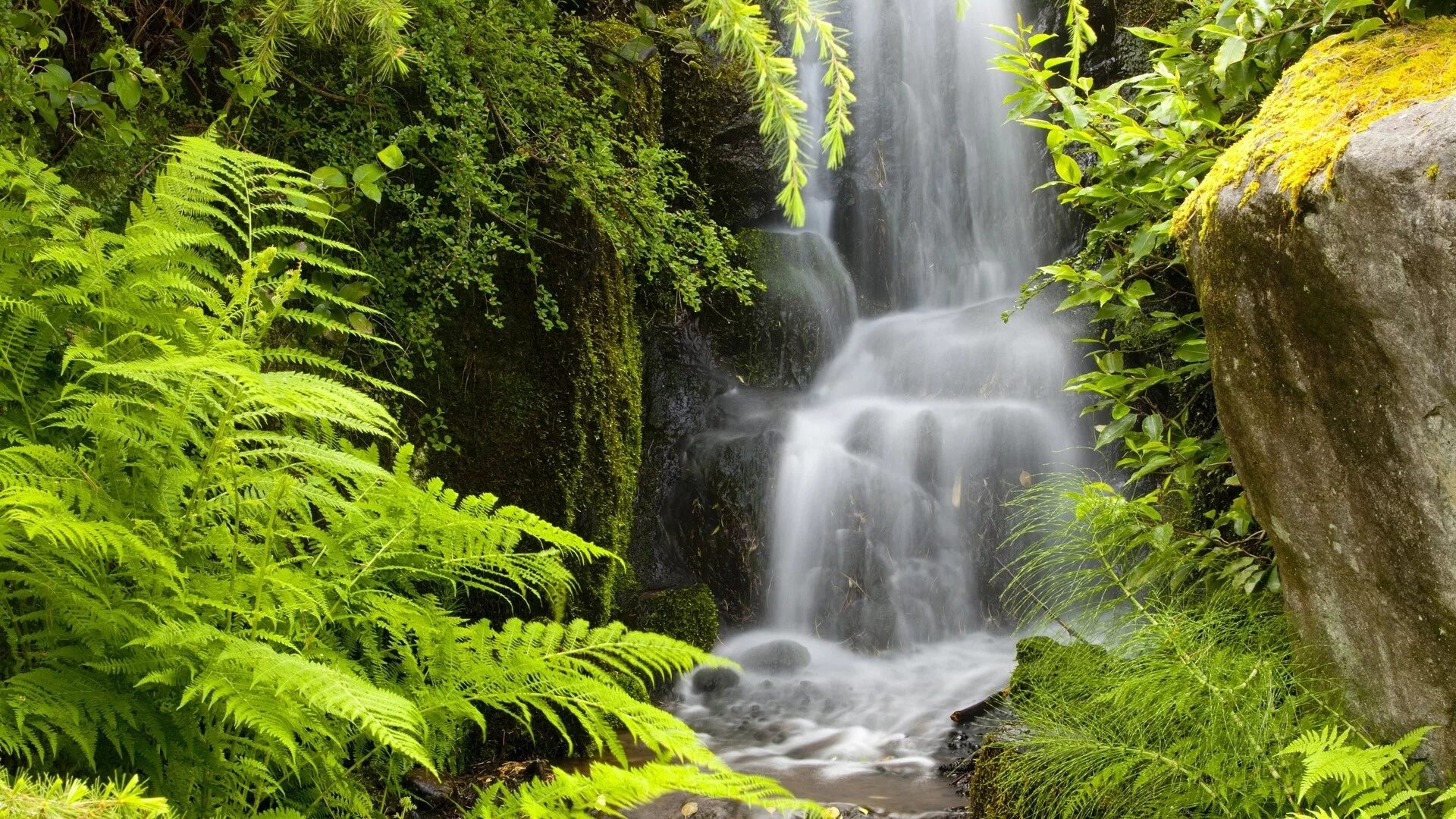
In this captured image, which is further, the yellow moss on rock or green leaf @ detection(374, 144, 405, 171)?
green leaf @ detection(374, 144, 405, 171)

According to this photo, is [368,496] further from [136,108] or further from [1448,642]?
[1448,642]

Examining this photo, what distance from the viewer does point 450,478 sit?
4.31 meters

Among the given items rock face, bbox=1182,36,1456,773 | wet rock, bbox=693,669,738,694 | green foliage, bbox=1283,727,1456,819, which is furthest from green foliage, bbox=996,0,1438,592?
wet rock, bbox=693,669,738,694

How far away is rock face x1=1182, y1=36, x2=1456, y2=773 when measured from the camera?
2096 mm

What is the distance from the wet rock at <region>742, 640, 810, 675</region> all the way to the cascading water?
0.05 ft

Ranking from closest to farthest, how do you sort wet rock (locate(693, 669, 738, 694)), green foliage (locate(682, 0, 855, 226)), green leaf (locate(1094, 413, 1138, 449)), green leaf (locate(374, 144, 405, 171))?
green foliage (locate(682, 0, 855, 226)) → green leaf (locate(374, 144, 405, 171)) → green leaf (locate(1094, 413, 1138, 449)) → wet rock (locate(693, 669, 738, 694))

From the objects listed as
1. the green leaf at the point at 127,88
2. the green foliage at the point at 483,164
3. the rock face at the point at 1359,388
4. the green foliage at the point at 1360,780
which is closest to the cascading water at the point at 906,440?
the green foliage at the point at 1360,780

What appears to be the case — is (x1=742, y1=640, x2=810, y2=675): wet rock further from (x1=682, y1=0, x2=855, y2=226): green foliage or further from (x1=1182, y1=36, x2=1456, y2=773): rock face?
(x1=682, y1=0, x2=855, y2=226): green foliage

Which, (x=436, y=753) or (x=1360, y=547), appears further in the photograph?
(x=1360, y=547)

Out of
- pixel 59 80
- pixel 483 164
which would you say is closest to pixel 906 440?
pixel 483 164

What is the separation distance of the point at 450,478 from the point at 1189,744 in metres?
3.07

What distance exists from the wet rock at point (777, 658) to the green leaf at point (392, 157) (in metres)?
3.79

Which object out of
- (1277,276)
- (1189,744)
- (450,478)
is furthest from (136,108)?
(1189,744)

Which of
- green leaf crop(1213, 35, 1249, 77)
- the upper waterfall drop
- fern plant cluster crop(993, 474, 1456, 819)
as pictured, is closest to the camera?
fern plant cluster crop(993, 474, 1456, 819)
